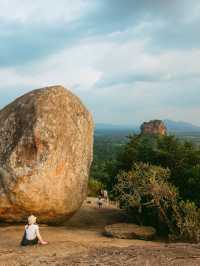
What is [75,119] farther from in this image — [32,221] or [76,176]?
[32,221]

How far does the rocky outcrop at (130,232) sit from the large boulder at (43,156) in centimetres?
219

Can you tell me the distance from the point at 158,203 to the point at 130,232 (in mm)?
1924

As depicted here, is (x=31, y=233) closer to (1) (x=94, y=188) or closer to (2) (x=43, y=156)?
(2) (x=43, y=156)

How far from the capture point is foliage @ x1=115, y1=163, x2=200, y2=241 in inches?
763

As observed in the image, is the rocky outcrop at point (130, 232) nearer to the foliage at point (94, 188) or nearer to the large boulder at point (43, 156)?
the large boulder at point (43, 156)

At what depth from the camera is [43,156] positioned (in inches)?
778

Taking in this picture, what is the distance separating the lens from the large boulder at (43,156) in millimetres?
19516

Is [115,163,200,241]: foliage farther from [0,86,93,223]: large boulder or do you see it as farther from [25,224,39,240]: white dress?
[25,224,39,240]: white dress

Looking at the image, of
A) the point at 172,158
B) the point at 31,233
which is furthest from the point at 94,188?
the point at 31,233

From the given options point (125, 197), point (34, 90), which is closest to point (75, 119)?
point (34, 90)

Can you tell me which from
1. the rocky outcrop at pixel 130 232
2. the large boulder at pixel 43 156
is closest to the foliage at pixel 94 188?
the large boulder at pixel 43 156

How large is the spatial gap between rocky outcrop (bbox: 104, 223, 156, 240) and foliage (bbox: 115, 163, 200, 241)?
85 cm

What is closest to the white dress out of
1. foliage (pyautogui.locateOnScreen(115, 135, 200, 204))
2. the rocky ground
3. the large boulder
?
the rocky ground

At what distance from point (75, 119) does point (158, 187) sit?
16.8 feet
